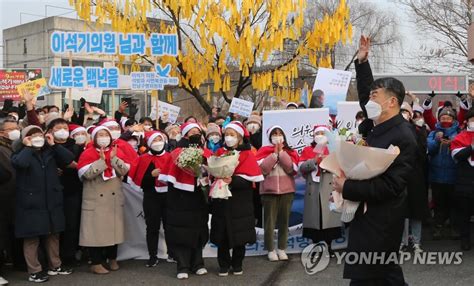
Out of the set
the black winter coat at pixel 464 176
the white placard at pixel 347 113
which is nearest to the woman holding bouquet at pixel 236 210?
the black winter coat at pixel 464 176

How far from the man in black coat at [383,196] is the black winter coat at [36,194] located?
13.3ft

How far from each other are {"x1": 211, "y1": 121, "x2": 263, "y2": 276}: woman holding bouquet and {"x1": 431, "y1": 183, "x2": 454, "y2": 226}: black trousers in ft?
10.6

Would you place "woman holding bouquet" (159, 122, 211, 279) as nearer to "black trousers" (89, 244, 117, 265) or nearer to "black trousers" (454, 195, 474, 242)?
"black trousers" (89, 244, 117, 265)

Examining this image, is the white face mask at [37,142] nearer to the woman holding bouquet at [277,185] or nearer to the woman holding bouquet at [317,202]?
the woman holding bouquet at [277,185]

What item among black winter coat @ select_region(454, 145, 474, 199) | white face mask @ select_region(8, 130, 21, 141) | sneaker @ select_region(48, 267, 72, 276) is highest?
white face mask @ select_region(8, 130, 21, 141)

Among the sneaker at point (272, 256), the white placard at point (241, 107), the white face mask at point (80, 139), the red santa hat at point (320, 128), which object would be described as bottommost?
the sneaker at point (272, 256)

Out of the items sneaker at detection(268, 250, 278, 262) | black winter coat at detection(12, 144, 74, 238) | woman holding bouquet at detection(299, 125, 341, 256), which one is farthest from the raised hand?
black winter coat at detection(12, 144, 74, 238)

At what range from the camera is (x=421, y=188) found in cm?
802

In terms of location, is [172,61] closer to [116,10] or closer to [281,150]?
[116,10]

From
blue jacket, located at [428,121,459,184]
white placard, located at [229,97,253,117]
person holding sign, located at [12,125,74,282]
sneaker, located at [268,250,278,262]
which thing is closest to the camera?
person holding sign, located at [12,125,74,282]

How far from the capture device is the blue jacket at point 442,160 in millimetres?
8508

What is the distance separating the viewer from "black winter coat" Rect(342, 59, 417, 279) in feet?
13.1

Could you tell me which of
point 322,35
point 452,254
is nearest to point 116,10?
point 322,35

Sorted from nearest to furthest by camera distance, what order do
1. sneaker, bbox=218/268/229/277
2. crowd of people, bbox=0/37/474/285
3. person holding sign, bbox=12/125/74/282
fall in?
person holding sign, bbox=12/125/74/282 → crowd of people, bbox=0/37/474/285 → sneaker, bbox=218/268/229/277
